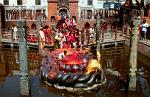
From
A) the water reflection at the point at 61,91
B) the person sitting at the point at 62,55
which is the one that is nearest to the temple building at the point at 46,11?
the water reflection at the point at 61,91

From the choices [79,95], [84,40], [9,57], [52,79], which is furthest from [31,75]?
[84,40]

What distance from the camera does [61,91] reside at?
60.2 feet

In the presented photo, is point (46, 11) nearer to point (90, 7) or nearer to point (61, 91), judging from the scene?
point (90, 7)

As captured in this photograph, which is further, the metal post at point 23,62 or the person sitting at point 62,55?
the person sitting at point 62,55

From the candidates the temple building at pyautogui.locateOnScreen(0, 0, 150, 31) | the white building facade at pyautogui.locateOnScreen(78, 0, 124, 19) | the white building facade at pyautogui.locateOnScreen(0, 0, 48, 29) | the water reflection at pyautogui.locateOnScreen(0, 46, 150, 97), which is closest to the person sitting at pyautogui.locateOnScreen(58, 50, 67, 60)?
the water reflection at pyautogui.locateOnScreen(0, 46, 150, 97)

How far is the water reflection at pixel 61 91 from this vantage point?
17859mm

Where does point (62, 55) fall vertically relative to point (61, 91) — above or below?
above

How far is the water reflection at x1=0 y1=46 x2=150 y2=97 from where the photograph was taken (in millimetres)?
17859

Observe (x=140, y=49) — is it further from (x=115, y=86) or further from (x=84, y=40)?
(x=115, y=86)

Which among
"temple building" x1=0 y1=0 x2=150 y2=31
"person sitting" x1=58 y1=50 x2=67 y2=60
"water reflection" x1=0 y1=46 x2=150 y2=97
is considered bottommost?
"water reflection" x1=0 y1=46 x2=150 y2=97

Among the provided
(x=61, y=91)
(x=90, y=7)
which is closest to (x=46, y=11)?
(x=90, y=7)

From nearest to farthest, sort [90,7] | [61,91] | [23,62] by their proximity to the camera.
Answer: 1. [23,62]
2. [61,91]
3. [90,7]

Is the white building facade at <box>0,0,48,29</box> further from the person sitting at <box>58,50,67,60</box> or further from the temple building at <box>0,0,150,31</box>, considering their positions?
the person sitting at <box>58,50,67,60</box>

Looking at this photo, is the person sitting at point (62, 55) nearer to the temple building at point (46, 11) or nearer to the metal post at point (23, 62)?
the metal post at point (23, 62)
